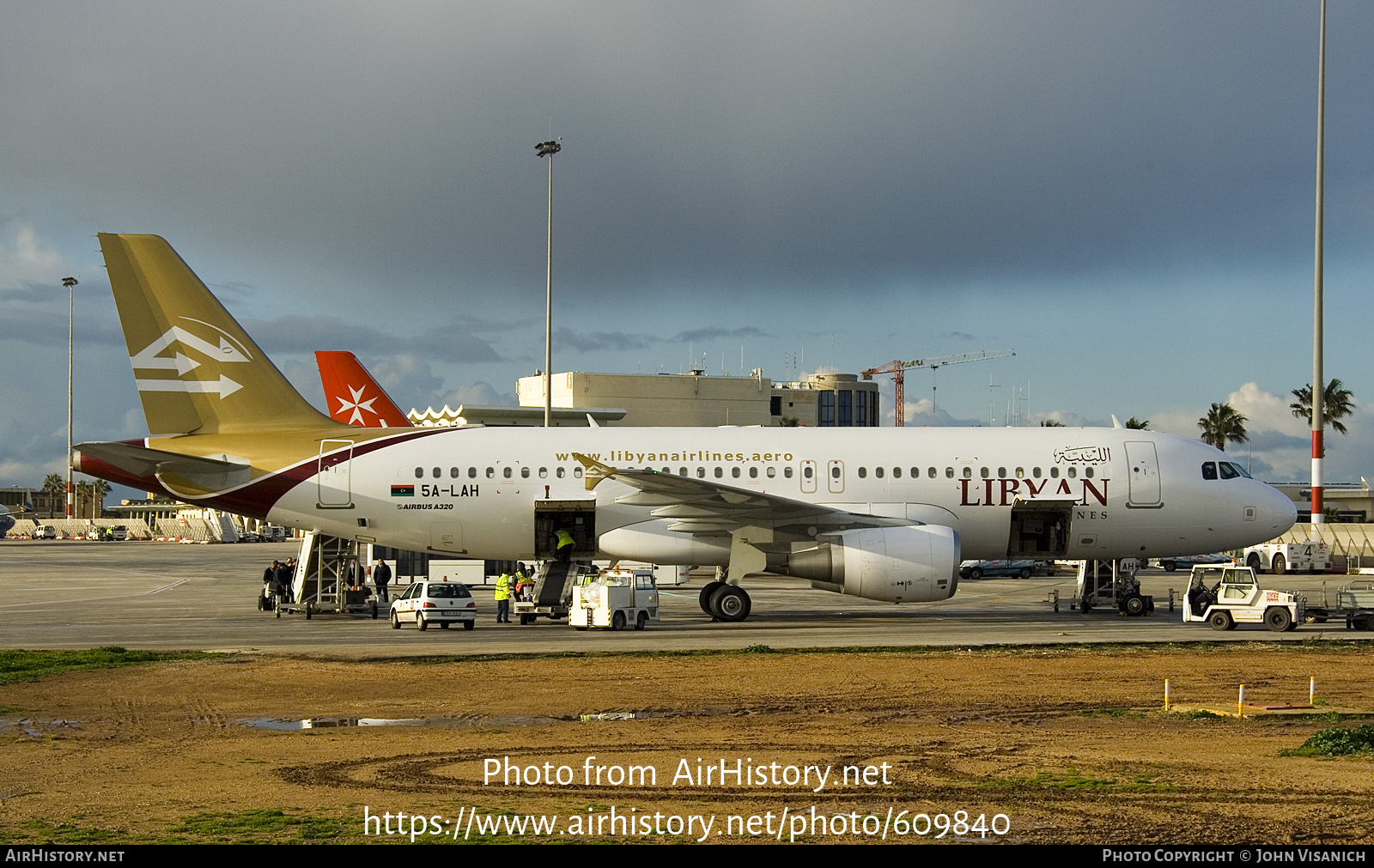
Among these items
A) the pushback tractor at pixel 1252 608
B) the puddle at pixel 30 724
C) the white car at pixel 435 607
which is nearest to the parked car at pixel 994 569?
the pushback tractor at pixel 1252 608

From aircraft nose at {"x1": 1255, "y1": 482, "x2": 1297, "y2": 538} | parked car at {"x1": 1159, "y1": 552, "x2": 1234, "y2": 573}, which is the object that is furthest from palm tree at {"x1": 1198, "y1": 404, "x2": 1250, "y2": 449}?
aircraft nose at {"x1": 1255, "y1": 482, "x2": 1297, "y2": 538}

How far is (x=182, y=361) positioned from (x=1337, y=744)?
1087 inches

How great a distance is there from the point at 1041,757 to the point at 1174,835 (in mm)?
3601

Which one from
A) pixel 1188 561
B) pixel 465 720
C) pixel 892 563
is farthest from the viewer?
pixel 1188 561

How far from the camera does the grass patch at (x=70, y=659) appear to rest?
834 inches

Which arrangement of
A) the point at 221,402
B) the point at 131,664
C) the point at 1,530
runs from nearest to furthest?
1. the point at 131,664
2. the point at 221,402
3. the point at 1,530

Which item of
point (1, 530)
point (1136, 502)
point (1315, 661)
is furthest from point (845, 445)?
point (1, 530)

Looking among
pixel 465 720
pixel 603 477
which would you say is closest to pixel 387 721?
pixel 465 720

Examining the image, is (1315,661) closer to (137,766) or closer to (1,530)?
(137,766)

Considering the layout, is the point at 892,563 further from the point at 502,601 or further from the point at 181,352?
the point at 181,352

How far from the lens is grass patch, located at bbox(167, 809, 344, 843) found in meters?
9.43

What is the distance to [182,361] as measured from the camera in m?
32.0

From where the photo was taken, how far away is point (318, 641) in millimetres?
26875

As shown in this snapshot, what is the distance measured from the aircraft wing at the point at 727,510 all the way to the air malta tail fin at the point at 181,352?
28.0ft
